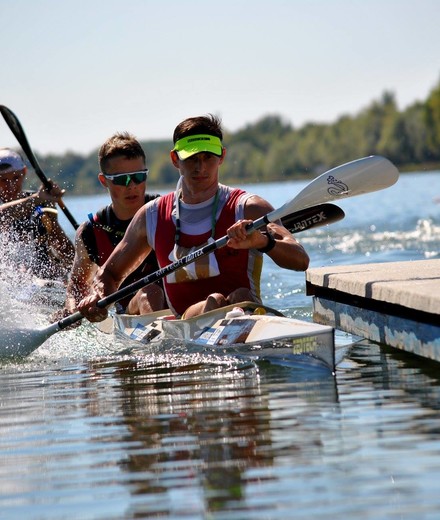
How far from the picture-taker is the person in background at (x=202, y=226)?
7480mm

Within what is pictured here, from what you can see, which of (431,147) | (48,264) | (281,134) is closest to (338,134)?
(281,134)

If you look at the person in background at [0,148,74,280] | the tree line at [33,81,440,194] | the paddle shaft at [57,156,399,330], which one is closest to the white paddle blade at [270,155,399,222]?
the paddle shaft at [57,156,399,330]

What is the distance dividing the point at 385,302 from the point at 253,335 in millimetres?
922

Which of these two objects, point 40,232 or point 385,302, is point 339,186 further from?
point 40,232

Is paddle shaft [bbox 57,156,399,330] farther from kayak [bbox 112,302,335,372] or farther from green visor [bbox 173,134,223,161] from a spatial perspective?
green visor [bbox 173,134,223,161]

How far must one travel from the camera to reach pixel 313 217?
25.8ft

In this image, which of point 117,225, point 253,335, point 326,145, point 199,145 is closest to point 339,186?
point 199,145

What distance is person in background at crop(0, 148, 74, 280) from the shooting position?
11156mm

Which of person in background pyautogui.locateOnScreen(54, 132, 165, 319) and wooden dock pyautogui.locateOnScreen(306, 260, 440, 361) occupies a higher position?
person in background pyautogui.locateOnScreen(54, 132, 165, 319)

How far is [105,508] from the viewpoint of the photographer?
420 cm

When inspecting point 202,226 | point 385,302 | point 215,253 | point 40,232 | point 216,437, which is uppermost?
point 40,232

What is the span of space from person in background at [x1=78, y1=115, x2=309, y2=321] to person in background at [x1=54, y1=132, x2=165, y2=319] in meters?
0.65

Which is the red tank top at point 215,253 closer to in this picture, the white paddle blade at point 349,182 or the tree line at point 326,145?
the white paddle blade at point 349,182

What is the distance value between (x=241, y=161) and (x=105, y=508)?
4857 inches
